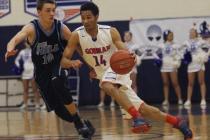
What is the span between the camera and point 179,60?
17.8 meters

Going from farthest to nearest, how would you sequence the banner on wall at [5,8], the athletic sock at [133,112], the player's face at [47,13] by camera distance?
the banner on wall at [5,8], the player's face at [47,13], the athletic sock at [133,112]

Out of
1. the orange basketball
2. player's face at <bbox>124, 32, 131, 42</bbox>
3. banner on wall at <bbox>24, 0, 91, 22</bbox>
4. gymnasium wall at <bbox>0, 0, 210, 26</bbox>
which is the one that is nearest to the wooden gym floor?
the orange basketball

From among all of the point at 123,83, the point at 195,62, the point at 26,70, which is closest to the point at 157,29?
the point at 195,62

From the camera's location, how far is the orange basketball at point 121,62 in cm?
838

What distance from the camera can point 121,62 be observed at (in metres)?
8.37

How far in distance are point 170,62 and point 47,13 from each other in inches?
357

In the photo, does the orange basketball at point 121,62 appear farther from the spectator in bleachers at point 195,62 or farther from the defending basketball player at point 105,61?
the spectator in bleachers at point 195,62

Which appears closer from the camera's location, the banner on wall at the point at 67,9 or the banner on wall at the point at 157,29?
the banner on wall at the point at 157,29

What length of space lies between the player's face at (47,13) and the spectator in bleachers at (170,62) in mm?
9042

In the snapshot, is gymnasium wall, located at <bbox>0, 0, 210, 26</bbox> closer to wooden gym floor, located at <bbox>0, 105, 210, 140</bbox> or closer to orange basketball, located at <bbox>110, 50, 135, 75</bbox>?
wooden gym floor, located at <bbox>0, 105, 210, 140</bbox>

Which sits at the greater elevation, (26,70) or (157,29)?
(157,29)

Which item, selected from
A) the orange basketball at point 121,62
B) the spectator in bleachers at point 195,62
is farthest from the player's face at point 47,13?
the spectator in bleachers at point 195,62

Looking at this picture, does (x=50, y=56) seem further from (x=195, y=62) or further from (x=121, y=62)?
(x=195, y=62)

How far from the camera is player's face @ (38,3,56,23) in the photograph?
8992 mm
